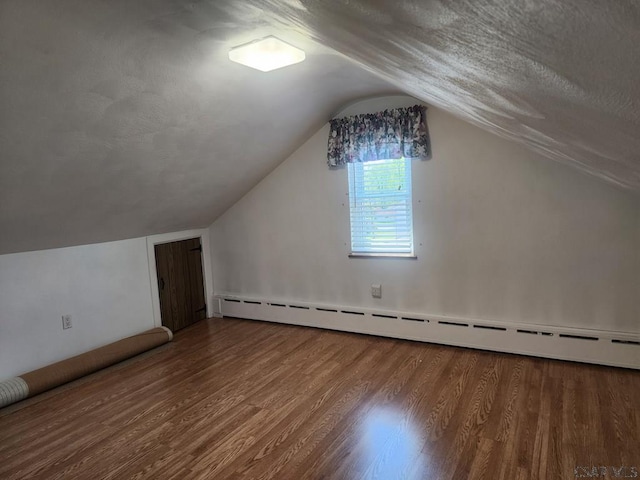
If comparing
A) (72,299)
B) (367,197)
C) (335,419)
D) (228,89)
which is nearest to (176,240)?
(72,299)

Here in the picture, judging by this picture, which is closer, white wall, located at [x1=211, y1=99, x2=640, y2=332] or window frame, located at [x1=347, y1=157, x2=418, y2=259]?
white wall, located at [x1=211, y1=99, x2=640, y2=332]

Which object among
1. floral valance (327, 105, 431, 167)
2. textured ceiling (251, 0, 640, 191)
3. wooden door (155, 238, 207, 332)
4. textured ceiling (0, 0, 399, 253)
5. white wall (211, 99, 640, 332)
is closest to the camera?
textured ceiling (251, 0, 640, 191)

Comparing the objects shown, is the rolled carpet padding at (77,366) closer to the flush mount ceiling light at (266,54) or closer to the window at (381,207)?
the window at (381,207)

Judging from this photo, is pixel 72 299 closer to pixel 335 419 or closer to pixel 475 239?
pixel 335 419

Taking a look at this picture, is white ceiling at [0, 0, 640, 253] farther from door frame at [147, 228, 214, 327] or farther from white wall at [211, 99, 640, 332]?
white wall at [211, 99, 640, 332]

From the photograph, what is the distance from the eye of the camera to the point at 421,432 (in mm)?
2434

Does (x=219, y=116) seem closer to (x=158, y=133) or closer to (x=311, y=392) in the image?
→ (x=158, y=133)

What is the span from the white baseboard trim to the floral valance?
1557mm

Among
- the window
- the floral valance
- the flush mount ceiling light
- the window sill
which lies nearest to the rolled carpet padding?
the window sill

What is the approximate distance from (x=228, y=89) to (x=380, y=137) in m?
1.61

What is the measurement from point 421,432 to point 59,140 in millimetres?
2799

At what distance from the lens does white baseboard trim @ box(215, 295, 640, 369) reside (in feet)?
10.3

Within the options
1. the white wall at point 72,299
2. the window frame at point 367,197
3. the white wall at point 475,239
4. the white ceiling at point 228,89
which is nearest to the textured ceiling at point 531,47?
the white ceiling at point 228,89

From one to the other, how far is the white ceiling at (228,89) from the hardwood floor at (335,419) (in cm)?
143
